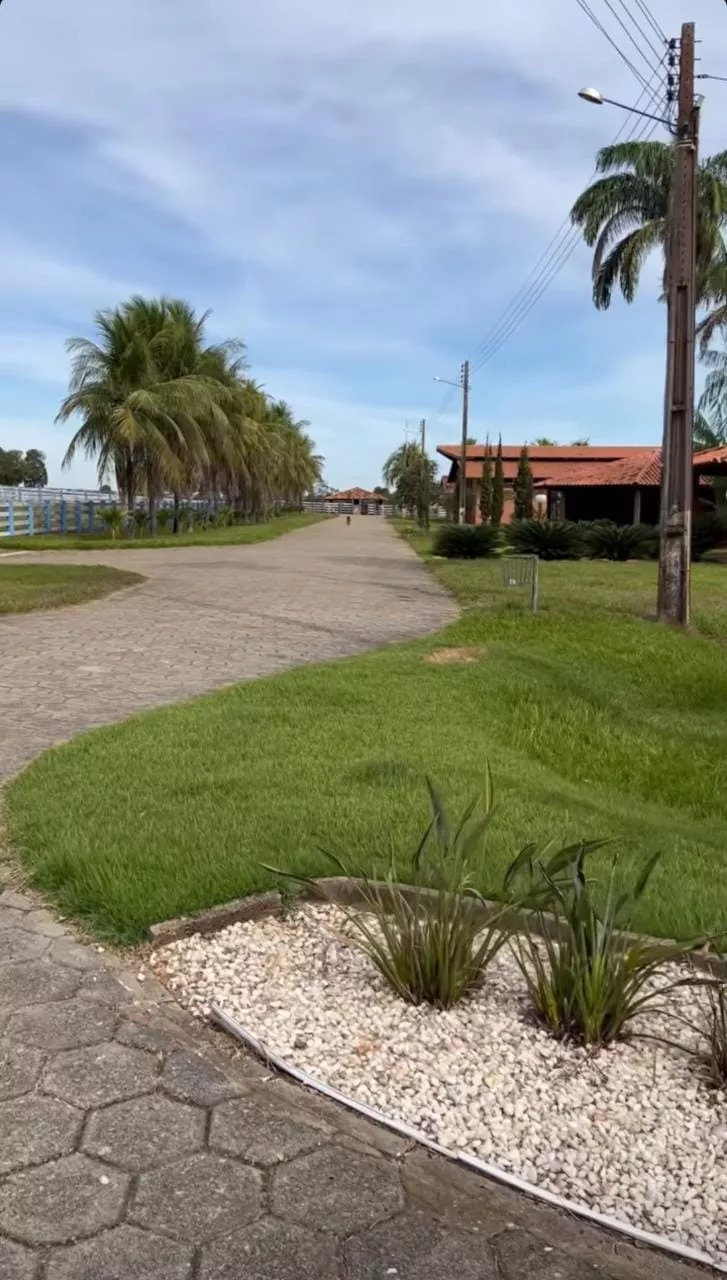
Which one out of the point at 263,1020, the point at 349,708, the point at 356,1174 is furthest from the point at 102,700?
the point at 356,1174

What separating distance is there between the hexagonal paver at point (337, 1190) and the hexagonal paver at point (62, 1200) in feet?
1.13

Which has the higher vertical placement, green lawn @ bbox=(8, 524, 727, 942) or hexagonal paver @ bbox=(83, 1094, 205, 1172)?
green lawn @ bbox=(8, 524, 727, 942)

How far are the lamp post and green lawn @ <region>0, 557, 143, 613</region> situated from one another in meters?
7.73

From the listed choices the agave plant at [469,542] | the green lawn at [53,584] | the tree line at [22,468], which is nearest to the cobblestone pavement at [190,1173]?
the green lawn at [53,584]

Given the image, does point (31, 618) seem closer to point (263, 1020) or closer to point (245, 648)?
point (245, 648)

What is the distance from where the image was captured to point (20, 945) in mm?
3395

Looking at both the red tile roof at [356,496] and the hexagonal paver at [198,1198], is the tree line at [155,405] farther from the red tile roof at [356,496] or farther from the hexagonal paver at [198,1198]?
the red tile roof at [356,496]

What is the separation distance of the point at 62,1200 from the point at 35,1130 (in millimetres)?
268

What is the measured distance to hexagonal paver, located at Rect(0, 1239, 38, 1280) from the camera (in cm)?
196

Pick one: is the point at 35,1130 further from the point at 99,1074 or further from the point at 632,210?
the point at 632,210

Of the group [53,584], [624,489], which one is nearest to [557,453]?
[624,489]

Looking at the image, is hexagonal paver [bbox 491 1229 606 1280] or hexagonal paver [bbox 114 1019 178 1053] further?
hexagonal paver [bbox 114 1019 178 1053]

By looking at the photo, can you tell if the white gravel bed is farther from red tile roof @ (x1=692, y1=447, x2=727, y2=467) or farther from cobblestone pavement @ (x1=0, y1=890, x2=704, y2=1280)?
red tile roof @ (x1=692, y1=447, x2=727, y2=467)

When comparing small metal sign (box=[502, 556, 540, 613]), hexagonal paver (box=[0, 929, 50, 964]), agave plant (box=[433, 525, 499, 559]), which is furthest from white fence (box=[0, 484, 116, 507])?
hexagonal paver (box=[0, 929, 50, 964])
